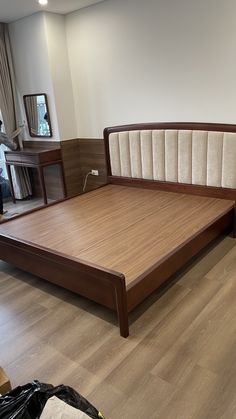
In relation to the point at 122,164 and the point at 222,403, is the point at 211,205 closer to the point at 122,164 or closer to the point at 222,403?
the point at 122,164

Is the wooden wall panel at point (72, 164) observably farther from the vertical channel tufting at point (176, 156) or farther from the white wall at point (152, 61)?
the vertical channel tufting at point (176, 156)

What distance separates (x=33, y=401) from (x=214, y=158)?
264 cm

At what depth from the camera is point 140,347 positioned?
1.88m

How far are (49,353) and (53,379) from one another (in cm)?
20

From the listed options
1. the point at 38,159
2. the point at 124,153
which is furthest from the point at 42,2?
the point at 124,153

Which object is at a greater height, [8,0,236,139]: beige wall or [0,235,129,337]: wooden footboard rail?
[8,0,236,139]: beige wall

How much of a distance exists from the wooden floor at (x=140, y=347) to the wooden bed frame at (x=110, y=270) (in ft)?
0.52

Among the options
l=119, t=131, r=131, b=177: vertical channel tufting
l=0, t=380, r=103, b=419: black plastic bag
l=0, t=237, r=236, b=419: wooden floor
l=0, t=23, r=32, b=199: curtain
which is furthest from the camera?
l=0, t=23, r=32, b=199: curtain

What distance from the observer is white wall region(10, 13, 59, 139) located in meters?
4.00

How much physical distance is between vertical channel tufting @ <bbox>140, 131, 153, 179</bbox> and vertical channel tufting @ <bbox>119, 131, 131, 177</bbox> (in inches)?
8.6

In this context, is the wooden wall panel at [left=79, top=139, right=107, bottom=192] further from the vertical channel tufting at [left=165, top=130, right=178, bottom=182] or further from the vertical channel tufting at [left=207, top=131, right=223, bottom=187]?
the vertical channel tufting at [left=207, top=131, right=223, bottom=187]

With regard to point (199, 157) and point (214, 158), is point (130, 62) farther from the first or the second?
point (214, 158)

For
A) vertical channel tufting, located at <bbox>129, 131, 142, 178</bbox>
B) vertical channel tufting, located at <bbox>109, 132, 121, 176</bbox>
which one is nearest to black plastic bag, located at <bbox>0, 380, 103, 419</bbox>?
vertical channel tufting, located at <bbox>129, 131, 142, 178</bbox>

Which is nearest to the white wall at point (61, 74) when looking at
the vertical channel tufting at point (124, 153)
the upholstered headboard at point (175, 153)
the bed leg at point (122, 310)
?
the upholstered headboard at point (175, 153)
